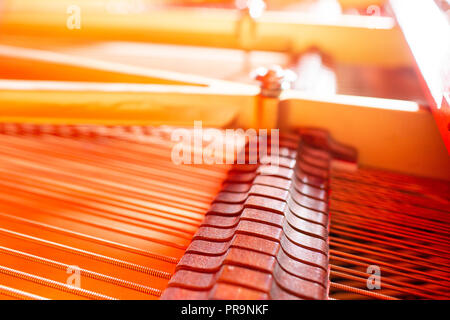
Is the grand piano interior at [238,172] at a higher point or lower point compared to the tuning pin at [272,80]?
lower

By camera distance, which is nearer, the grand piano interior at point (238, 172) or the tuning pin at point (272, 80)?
the grand piano interior at point (238, 172)

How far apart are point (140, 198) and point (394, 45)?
74.9 inches

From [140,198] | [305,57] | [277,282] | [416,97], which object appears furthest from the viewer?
[416,97]

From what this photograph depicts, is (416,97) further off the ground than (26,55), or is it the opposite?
(26,55)

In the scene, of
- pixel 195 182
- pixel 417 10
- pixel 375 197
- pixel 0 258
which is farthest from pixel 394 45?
pixel 0 258

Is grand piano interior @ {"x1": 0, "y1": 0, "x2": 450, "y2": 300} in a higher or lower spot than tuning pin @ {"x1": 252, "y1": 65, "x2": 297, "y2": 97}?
lower

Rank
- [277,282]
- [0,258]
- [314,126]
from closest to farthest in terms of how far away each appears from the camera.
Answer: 1. [277,282]
2. [0,258]
3. [314,126]

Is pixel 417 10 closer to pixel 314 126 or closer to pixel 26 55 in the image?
pixel 314 126

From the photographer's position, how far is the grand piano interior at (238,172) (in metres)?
1.39

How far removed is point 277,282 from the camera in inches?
49.6

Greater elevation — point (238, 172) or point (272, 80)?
point (272, 80)

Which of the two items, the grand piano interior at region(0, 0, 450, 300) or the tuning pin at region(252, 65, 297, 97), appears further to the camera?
the tuning pin at region(252, 65, 297, 97)

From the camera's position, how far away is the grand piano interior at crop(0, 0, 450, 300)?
139 centimetres

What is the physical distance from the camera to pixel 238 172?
190cm
